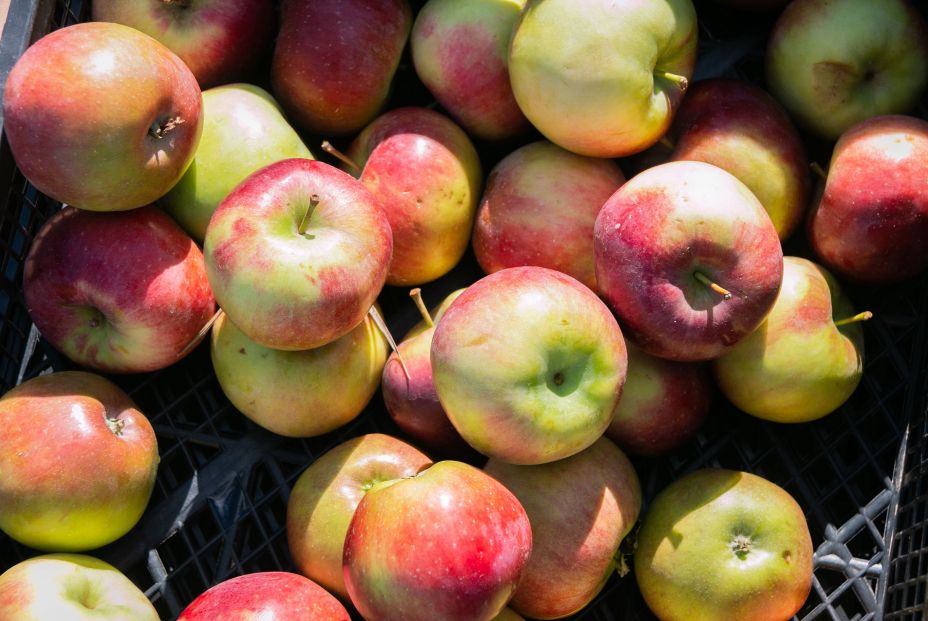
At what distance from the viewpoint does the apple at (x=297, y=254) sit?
1372mm

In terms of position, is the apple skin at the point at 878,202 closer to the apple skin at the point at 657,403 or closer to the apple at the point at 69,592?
the apple skin at the point at 657,403

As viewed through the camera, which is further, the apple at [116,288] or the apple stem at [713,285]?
the apple at [116,288]

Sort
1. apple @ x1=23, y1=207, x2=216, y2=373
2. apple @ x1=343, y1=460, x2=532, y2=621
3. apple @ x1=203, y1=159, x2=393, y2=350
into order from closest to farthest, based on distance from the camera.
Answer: apple @ x1=343, y1=460, x2=532, y2=621 → apple @ x1=203, y1=159, x2=393, y2=350 → apple @ x1=23, y1=207, x2=216, y2=373

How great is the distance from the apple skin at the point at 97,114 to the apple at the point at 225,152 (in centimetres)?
13

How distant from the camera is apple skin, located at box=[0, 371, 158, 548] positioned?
55.9 inches

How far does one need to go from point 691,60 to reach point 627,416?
66cm

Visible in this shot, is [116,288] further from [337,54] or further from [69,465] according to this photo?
[337,54]

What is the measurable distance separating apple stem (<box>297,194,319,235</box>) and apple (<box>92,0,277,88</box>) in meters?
0.46

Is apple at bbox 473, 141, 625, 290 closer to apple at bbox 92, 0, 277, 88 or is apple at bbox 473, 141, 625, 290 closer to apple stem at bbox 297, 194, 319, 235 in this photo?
apple stem at bbox 297, 194, 319, 235

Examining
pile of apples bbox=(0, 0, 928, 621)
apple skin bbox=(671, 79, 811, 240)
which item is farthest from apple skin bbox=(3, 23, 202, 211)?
apple skin bbox=(671, 79, 811, 240)

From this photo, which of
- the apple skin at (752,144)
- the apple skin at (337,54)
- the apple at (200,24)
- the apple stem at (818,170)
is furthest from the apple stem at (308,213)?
the apple stem at (818,170)

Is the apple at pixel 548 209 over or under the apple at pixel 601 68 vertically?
under

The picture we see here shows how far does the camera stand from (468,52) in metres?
1.64

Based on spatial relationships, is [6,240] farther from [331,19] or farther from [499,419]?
[499,419]
